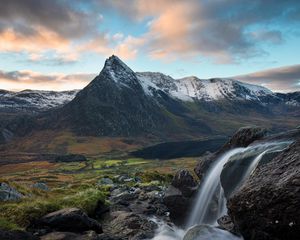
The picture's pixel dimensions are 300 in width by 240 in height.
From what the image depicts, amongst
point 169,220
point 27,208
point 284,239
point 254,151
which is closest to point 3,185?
point 27,208

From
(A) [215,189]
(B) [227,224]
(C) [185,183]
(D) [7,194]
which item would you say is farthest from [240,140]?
(D) [7,194]

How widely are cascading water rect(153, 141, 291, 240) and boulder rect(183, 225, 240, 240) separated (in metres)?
5.28

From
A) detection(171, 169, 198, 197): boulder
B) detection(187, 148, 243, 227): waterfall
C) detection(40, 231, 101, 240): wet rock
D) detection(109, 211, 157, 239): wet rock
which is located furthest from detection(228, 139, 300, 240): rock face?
detection(171, 169, 198, 197): boulder

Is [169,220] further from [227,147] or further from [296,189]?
[296,189]

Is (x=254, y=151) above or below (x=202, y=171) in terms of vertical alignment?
above

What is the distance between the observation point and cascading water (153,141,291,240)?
2713 centimetres

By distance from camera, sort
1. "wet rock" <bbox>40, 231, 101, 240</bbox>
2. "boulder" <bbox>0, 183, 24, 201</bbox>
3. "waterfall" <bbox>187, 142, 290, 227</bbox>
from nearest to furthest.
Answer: "wet rock" <bbox>40, 231, 101, 240</bbox> → "waterfall" <bbox>187, 142, 290, 227</bbox> → "boulder" <bbox>0, 183, 24, 201</bbox>

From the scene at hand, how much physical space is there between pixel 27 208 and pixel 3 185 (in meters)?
6.63

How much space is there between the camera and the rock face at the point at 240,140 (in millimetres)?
35434

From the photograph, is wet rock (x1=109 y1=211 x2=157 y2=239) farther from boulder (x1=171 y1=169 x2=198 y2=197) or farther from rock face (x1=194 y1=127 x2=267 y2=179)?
rock face (x1=194 y1=127 x2=267 y2=179)

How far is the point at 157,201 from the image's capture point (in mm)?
44438

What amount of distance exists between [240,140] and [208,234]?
1747cm

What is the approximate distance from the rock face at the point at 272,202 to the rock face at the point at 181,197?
1473 centimetres

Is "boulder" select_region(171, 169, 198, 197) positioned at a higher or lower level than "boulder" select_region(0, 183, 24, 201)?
lower
